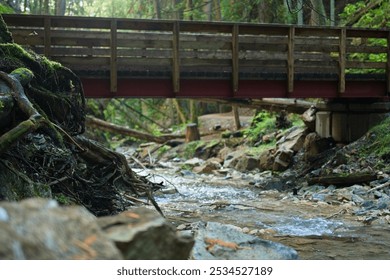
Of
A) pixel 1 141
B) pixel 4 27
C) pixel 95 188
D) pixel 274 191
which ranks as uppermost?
pixel 4 27

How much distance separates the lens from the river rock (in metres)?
4.25

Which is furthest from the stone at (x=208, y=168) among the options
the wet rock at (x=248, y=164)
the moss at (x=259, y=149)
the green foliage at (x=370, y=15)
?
the green foliage at (x=370, y=15)

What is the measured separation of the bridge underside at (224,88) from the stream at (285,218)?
226 centimetres

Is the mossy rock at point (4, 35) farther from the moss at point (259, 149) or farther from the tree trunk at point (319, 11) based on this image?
the tree trunk at point (319, 11)

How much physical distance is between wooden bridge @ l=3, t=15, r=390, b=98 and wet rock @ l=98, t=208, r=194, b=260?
8.92m

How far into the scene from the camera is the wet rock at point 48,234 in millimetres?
2003

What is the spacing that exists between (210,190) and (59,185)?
6387mm

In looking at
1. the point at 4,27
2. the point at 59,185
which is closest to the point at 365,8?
the point at 4,27

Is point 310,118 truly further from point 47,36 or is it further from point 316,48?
point 47,36

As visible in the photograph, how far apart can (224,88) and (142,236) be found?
10.1 m

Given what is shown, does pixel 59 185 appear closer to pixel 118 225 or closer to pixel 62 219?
pixel 118 225

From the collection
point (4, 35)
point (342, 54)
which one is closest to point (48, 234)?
point (4, 35)

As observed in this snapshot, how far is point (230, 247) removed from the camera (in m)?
4.42

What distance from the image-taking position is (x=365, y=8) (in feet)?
64.4
